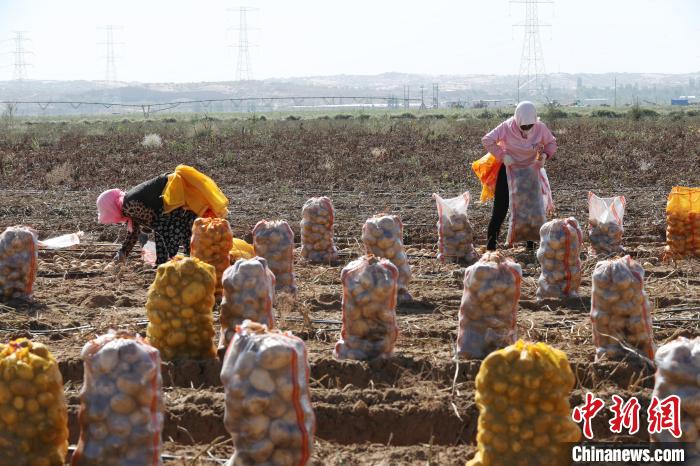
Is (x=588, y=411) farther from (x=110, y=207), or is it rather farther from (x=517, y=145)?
(x=110, y=207)

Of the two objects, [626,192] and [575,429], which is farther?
[626,192]

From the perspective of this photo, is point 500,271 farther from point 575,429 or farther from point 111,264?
point 111,264

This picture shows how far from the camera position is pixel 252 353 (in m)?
3.53

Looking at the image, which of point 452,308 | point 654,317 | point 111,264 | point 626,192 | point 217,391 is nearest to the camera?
point 217,391

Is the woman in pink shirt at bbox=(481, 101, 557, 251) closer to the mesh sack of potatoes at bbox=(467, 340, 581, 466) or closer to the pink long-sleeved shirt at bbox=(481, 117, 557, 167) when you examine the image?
the pink long-sleeved shirt at bbox=(481, 117, 557, 167)

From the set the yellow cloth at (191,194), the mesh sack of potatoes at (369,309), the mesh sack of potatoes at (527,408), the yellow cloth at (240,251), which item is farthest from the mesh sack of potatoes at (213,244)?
→ the mesh sack of potatoes at (527,408)

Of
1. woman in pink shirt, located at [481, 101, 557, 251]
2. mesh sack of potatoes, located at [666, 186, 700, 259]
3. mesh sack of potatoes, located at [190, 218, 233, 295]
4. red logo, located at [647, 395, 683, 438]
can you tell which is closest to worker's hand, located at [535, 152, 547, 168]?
woman in pink shirt, located at [481, 101, 557, 251]

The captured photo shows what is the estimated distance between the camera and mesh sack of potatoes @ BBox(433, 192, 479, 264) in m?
8.43

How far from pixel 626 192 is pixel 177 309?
9445 millimetres

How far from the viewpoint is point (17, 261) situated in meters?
6.83

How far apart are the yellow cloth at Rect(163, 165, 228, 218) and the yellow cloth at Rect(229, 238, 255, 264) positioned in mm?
400

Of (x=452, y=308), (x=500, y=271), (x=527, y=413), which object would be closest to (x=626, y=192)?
(x=452, y=308)

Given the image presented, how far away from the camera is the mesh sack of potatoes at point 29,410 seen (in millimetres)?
3545

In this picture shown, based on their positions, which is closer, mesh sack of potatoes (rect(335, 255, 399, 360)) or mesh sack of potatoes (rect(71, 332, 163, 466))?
mesh sack of potatoes (rect(71, 332, 163, 466))
